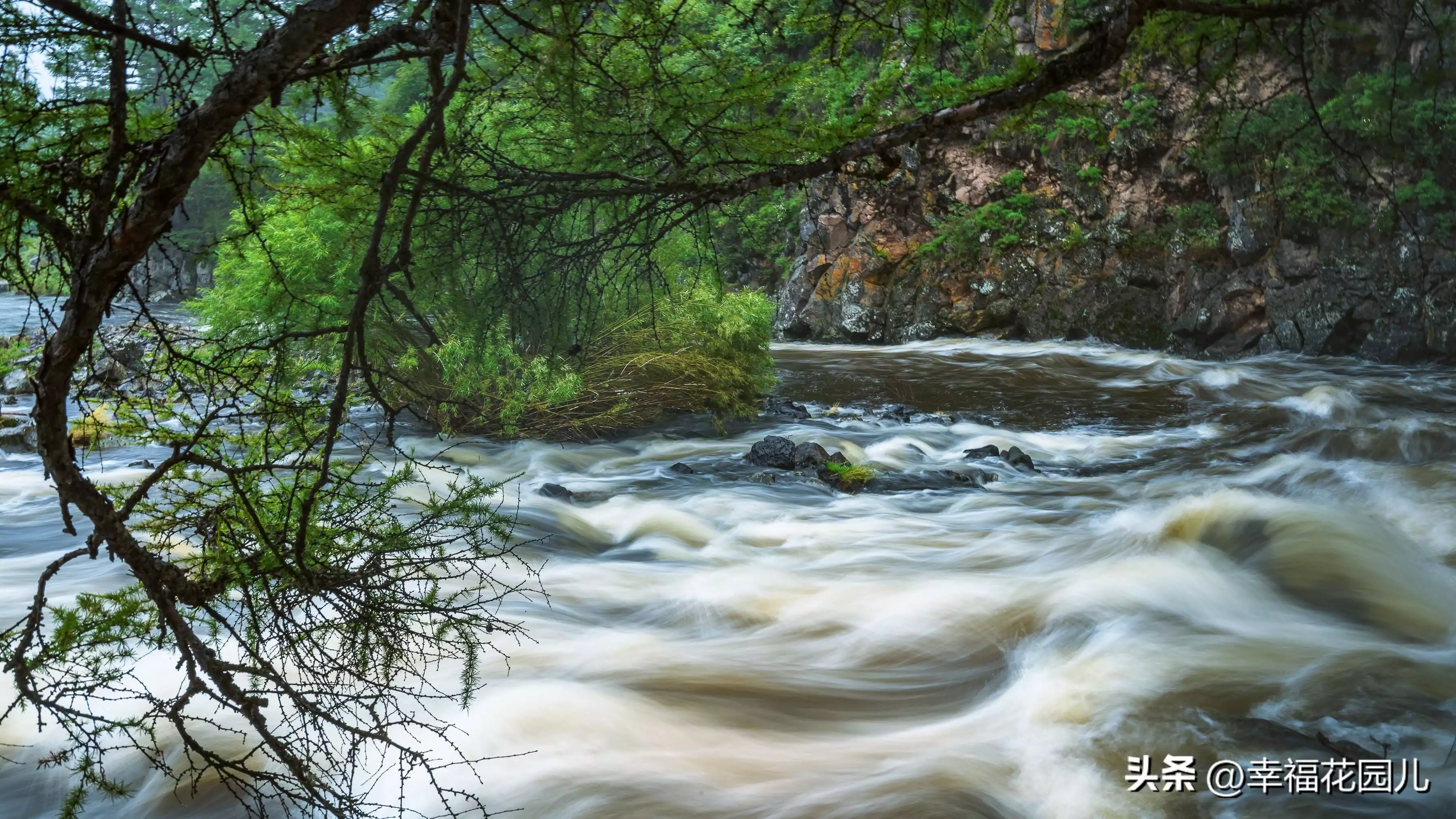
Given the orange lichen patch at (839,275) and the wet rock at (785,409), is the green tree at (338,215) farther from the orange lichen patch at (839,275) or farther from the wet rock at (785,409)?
the orange lichen patch at (839,275)

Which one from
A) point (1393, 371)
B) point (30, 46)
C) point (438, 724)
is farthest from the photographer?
point (1393, 371)

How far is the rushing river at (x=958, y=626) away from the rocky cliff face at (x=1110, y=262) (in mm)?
4295

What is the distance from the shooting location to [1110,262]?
16.1 meters

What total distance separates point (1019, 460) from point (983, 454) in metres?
0.36

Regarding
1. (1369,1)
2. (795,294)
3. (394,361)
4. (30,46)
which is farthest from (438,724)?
(795,294)

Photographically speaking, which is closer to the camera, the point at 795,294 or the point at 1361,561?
the point at 1361,561

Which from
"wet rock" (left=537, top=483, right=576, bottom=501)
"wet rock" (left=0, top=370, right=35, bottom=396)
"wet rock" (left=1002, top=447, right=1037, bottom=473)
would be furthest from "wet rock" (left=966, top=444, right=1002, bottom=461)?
"wet rock" (left=0, top=370, right=35, bottom=396)

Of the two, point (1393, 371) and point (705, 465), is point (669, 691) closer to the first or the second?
point (705, 465)

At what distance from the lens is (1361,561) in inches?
217

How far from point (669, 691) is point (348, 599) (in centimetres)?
268

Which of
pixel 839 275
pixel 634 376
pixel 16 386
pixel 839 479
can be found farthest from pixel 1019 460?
pixel 16 386

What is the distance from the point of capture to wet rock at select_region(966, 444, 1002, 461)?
8.92 metres

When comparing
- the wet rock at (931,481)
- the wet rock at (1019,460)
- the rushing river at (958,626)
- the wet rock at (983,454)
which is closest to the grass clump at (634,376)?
the rushing river at (958,626)

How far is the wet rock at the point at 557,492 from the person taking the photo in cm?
770
